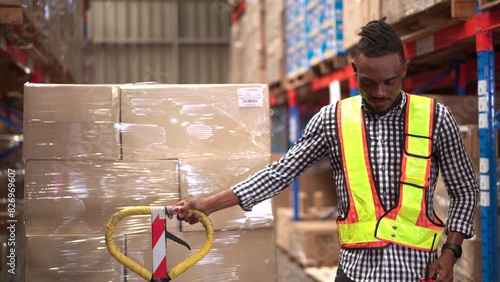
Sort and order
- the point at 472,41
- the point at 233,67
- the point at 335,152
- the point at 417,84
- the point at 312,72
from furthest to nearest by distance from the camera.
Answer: the point at 233,67, the point at 312,72, the point at 417,84, the point at 472,41, the point at 335,152

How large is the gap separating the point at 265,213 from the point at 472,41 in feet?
7.22

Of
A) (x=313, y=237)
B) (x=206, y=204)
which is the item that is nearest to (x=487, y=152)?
(x=206, y=204)

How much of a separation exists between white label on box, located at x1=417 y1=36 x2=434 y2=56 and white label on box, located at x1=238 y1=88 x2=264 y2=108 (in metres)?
1.95

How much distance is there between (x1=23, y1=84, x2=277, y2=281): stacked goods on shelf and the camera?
3580mm

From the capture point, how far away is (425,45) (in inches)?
209

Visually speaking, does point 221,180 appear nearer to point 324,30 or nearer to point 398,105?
point 398,105

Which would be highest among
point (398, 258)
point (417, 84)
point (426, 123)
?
point (417, 84)

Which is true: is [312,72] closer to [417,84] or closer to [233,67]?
[417,84]

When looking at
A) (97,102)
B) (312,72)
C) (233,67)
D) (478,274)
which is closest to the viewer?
(97,102)

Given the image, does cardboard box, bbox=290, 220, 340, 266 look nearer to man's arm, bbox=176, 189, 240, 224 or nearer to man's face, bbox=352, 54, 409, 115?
man's arm, bbox=176, 189, 240, 224

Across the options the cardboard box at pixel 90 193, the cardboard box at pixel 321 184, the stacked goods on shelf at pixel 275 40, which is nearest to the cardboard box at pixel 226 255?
the cardboard box at pixel 90 193

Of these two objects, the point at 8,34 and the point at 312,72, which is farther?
the point at 312,72

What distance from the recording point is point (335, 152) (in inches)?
106

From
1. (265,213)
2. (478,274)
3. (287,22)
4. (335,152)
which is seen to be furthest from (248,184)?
(287,22)
